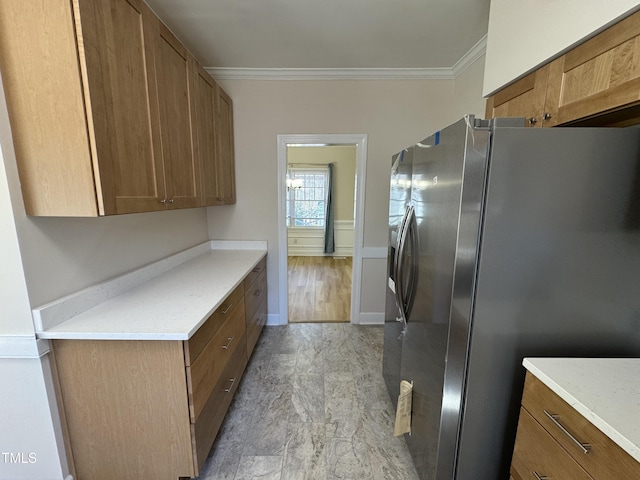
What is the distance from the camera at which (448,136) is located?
1.09 metres

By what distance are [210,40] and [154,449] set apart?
268 centimetres

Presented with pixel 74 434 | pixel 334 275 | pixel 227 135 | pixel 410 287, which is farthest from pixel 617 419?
pixel 334 275

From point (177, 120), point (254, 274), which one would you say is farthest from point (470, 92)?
point (254, 274)

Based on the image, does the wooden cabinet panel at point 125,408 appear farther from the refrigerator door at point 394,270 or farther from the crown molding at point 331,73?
the crown molding at point 331,73

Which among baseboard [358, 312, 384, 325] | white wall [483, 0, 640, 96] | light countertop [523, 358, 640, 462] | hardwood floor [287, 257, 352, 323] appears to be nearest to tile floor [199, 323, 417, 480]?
baseboard [358, 312, 384, 325]

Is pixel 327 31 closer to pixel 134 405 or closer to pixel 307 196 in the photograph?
pixel 134 405

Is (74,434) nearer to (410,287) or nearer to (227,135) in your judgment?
(410,287)

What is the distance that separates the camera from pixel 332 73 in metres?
2.66

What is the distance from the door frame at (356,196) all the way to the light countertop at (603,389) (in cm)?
208

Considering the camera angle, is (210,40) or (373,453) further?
(210,40)

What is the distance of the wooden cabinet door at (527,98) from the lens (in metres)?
1.12

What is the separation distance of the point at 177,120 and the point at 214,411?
67.4 inches

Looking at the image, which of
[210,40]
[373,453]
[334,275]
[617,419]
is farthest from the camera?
[334,275]

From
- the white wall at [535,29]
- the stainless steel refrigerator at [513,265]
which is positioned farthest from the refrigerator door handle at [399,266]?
the white wall at [535,29]
